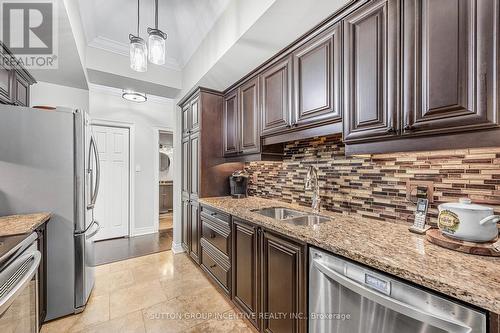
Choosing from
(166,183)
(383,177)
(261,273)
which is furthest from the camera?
(166,183)

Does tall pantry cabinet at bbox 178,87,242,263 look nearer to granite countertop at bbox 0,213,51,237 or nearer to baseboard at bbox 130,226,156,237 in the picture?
granite countertop at bbox 0,213,51,237

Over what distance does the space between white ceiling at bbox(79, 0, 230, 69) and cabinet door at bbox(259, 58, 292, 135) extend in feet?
2.44

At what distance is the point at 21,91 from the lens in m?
2.43

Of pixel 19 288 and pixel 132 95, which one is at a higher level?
pixel 132 95

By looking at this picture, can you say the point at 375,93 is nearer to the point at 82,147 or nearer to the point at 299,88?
the point at 299,88

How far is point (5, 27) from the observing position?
1834 mm

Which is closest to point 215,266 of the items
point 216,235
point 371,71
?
point 216,235

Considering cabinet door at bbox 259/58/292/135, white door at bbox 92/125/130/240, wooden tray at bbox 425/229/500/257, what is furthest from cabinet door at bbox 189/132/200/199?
wooden tray at bbox 425/229/500/257

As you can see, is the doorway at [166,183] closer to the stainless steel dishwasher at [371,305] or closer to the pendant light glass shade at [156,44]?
the pendant light glass shade at [156,44]

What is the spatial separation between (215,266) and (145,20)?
109 inches

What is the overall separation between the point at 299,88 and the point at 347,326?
1569 mm

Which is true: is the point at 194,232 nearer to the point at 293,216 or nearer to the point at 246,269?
the point at 246,269

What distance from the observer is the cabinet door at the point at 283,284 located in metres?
1.34

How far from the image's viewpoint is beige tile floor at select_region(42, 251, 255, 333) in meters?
1.85
